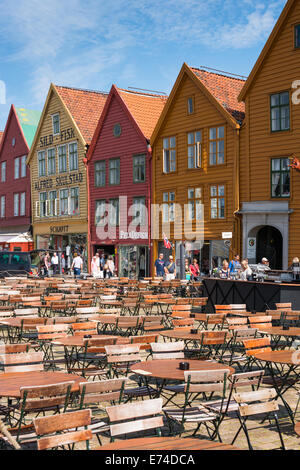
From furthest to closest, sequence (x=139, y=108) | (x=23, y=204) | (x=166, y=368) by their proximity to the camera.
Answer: (x=23, y=204), (x=139, y=108), (x=166, y=368)

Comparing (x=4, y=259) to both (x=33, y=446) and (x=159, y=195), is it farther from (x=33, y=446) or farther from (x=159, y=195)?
(x=33, y=446)

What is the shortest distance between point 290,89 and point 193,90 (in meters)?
6.88

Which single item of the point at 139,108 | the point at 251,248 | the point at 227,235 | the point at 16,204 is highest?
the point at 139,108

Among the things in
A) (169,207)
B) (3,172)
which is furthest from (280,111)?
(3,172)

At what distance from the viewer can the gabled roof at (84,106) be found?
44.8 metres

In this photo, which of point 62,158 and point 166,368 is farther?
point 62,158

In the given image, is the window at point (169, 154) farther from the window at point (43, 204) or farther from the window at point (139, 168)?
the window at point (43, 204)

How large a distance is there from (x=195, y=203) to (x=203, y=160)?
2303 mm

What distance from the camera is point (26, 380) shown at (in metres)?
7.37

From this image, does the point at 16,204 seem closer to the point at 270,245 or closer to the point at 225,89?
the point at 225,89

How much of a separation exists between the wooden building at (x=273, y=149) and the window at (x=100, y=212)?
1278 cm

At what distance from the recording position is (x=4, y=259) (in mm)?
35375

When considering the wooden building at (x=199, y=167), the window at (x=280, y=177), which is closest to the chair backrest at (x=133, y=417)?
the window at (x=280, y=177)

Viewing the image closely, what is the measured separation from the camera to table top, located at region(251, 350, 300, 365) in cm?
833
